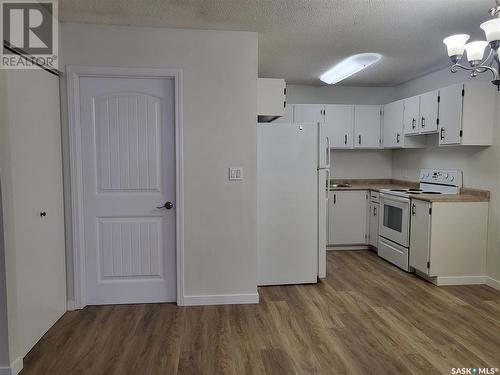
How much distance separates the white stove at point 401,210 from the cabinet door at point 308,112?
4.74 feet

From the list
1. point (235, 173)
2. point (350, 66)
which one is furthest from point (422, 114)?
point (235, 173)

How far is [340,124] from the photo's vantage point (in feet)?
17.2

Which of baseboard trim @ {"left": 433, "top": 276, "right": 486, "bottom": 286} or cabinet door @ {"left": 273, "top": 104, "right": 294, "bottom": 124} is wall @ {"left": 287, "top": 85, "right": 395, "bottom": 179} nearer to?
cabinet door @ {"left": 273, "top": 104, "right": 294, "bottom": 124}

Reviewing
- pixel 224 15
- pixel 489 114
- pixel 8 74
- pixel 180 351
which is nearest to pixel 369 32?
pixel 224 15

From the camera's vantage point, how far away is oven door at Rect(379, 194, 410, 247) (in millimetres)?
4145

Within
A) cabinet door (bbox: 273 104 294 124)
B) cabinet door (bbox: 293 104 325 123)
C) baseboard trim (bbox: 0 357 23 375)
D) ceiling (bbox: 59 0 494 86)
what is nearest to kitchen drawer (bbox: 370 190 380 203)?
cabinet door (bbox: 293 104 325 123)

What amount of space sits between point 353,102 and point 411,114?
3.75 feet

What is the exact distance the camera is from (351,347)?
2504 millimetres

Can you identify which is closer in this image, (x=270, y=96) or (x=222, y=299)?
(x=222, y=299)

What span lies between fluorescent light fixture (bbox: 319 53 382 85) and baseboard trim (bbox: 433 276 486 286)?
8.31 feet

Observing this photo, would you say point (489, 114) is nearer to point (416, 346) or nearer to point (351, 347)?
point (416, 346)

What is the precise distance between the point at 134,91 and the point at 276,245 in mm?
2061

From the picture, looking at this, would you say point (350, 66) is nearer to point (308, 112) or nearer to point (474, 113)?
point (308, 112)

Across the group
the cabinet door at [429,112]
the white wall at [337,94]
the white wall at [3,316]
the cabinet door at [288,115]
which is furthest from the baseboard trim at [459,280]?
the white wall at [3,316]
